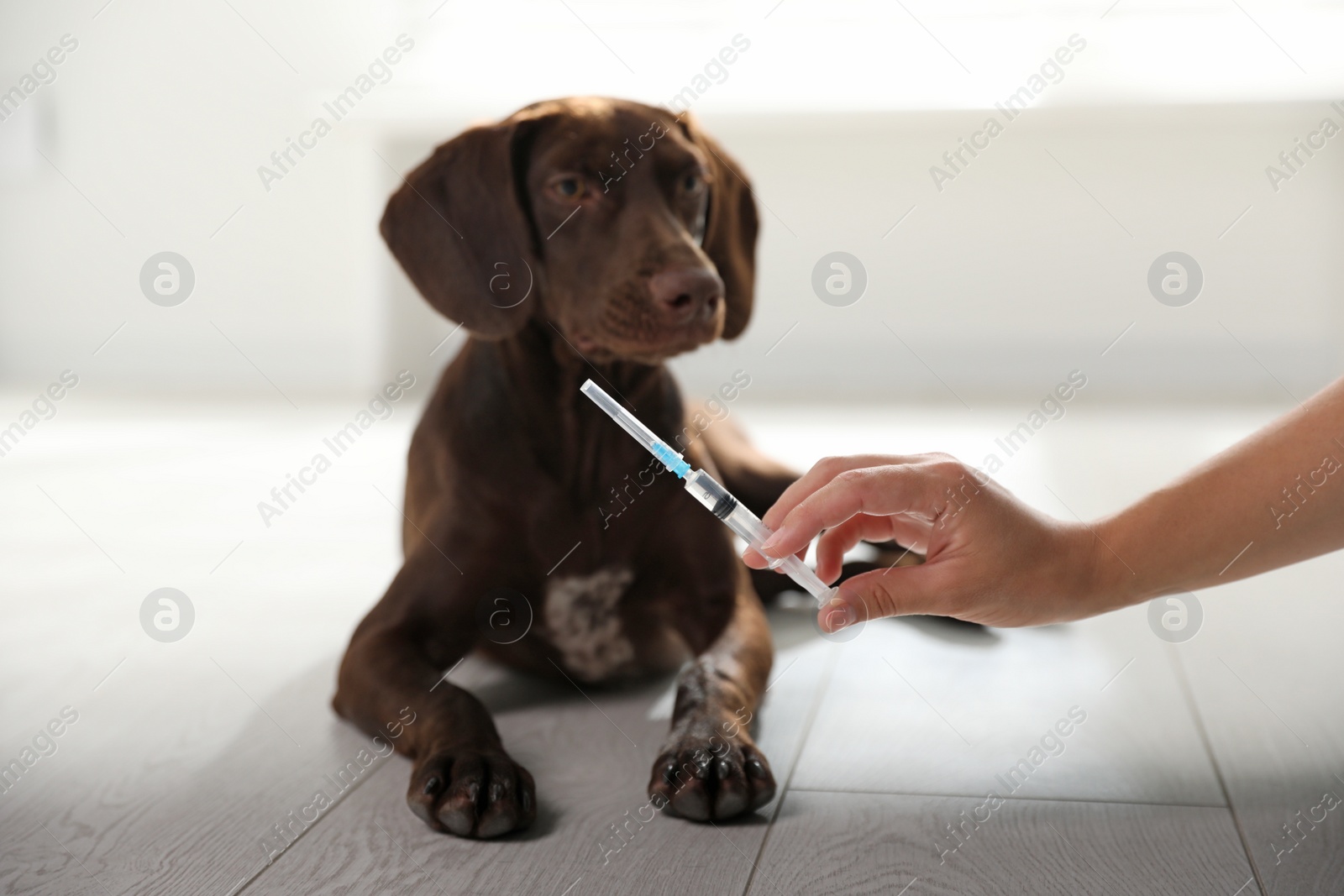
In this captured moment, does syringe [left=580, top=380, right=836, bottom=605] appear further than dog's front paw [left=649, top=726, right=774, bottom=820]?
No

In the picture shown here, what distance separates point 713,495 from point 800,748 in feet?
1.73

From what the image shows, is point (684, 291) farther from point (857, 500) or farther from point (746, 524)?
point (857, 500)

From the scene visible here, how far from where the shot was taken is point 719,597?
1.78 metres

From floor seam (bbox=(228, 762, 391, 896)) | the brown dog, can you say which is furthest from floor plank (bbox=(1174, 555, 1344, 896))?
A: floor seam (bbox=(228, 762, 391, 896))

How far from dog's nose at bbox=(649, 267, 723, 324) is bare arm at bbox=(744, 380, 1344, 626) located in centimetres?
54

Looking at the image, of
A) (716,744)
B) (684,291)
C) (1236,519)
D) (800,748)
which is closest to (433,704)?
(716,744)

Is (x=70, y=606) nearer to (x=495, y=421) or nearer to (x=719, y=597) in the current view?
(x=495, y=421)

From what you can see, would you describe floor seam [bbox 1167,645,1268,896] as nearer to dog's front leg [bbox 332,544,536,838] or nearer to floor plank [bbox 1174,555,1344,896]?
floor plank [bbox 1174,555,1344,896]

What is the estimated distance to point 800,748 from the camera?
5.07ft

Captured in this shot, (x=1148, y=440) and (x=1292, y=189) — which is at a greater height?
(x=1292, y=189)

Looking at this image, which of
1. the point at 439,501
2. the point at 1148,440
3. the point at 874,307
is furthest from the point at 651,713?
the point at 874,307

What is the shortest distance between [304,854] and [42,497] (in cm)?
279

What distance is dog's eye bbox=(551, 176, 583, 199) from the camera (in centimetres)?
176

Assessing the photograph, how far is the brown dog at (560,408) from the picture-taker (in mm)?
1666
